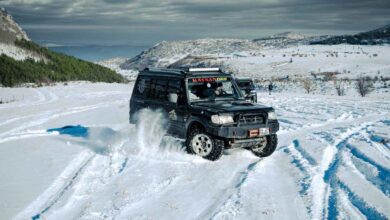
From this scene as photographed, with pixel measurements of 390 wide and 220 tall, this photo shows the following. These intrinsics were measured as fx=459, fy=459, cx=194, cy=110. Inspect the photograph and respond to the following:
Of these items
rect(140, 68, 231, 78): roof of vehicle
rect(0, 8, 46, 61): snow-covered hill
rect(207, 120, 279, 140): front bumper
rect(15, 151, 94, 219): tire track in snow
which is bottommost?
rect(15, 151, 94, 219): tire track in snow

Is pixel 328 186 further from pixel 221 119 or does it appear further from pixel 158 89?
pixel 158 89

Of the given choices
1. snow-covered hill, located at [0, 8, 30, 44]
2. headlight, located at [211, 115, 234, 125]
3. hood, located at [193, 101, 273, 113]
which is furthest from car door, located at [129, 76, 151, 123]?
snow-covered hill, located at [0, 8, 30, 44]

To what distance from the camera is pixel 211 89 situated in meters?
10.6

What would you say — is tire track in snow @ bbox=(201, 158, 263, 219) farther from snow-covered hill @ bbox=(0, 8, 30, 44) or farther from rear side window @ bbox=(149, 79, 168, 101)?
snow-covered hill @ bbox=(0, 8, 30, 44)

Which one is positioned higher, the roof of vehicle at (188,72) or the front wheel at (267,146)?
the roof of vehicle at (188,72)

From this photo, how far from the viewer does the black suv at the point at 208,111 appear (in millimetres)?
9281

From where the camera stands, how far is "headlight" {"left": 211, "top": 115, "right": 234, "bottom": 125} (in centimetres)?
922

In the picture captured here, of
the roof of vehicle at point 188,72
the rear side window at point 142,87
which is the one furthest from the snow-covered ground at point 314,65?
the roof of vehicle at point 188,72

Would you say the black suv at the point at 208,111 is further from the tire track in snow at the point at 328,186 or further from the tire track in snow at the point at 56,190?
the tire track in snow at the point at 56,190

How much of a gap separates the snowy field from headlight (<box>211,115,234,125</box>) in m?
0.86

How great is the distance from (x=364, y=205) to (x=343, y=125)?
881 centimetres

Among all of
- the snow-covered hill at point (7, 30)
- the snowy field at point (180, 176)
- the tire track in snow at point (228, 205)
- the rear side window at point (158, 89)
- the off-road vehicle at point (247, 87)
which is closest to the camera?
the tire track in snow at point (228, 205)

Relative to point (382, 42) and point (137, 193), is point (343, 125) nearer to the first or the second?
point (137, 193)

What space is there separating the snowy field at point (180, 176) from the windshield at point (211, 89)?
127cm
